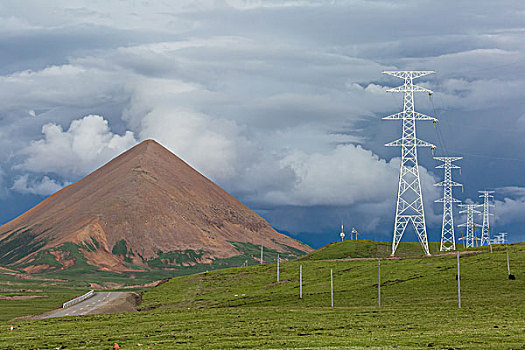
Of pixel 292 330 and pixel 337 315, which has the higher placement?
pixel 337 315

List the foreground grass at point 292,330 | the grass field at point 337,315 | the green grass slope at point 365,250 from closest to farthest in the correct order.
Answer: the foreground grass at point 292,330 < the grass field at point 337,315 < the green grass slope at point 365,250

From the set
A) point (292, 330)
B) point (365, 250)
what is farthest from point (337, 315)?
point (365, 250)

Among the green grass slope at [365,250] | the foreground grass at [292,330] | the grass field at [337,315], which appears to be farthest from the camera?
the green grass slope at [365,250]

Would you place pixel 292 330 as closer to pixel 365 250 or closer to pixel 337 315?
pixel 337 315

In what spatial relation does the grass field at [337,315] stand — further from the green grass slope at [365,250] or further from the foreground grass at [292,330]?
the green grass slope at [365,250]

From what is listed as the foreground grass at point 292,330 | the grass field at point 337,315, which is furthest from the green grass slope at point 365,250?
the foreground grass at point 292,330

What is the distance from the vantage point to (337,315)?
75.1m

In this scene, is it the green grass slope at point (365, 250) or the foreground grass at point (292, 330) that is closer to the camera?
the foreground grass at point (292, 330)

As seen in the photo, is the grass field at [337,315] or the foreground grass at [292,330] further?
the grass field at [337,315]

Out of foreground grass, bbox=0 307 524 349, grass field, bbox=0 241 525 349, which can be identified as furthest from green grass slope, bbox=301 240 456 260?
foreground grass, bbox=0 307 524 349

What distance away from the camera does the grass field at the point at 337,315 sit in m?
50.1

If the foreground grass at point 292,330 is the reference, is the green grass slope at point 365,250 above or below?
above

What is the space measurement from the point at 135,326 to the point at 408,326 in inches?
1265

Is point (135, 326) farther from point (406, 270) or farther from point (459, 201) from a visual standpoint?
point (459, 201)
